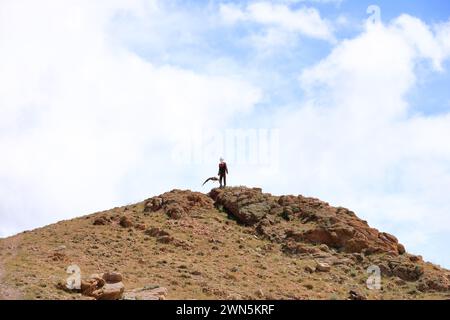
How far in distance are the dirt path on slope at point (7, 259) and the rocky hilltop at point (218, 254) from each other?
0.03 meters

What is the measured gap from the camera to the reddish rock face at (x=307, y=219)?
25.0 metres

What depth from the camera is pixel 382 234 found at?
26.0m

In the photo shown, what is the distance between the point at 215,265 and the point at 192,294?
3.40 meters

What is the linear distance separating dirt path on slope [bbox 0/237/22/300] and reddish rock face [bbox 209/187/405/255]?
9.54 m

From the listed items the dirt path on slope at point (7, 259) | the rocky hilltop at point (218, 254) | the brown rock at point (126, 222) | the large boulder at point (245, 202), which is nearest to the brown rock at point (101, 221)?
the rocky hilltop at point (218, 254)

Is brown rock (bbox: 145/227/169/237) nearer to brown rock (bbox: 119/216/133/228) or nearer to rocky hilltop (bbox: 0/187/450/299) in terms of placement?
rocky hilltop (bbox: 0/187/450/299)

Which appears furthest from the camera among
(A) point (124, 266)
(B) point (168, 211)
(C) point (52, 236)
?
(B) point (168, 211)

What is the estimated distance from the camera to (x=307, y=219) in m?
26.7

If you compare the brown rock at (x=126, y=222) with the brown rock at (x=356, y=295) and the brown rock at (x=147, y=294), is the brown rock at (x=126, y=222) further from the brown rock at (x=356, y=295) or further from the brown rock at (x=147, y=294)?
the brown rock at (x=356, y=295)

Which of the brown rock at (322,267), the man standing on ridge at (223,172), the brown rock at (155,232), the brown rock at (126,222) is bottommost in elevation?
the brown rock at (322,267)
